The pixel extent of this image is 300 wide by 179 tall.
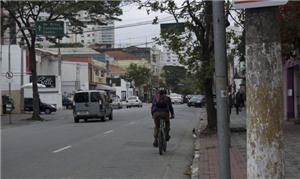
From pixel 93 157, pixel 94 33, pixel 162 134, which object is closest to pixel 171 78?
pixel 94 33

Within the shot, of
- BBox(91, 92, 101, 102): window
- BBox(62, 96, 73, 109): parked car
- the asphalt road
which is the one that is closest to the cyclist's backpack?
the asphalt road

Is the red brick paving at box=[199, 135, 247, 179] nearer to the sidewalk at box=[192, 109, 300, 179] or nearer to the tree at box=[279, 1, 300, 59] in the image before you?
the sidewalk at box=[192, 109, 300, 179]

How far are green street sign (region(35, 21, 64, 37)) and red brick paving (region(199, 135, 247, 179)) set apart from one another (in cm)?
2098

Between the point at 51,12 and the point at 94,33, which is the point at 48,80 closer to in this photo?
the point at 94,33

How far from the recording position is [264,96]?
470 centimetres

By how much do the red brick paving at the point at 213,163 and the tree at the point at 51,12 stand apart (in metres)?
21.4

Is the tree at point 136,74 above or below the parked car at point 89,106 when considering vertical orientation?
above

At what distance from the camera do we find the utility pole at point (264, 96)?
15.5ft

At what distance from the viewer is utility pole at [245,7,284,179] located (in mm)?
4711

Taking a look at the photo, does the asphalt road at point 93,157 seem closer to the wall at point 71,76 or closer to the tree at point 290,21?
the tree at point 290,21

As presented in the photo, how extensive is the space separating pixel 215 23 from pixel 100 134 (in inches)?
712

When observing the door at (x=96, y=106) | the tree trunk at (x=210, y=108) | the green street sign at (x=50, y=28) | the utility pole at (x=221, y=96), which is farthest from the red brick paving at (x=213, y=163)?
the green street sign at (x=50, y=28)

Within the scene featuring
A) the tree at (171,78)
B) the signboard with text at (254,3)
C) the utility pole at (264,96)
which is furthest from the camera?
the tree at (171,78)

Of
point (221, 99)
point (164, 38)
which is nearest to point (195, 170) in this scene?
point (221, 99)
